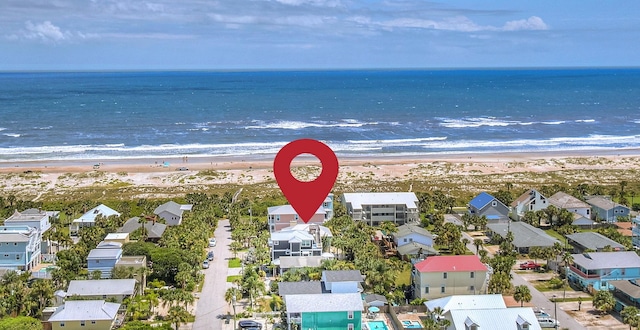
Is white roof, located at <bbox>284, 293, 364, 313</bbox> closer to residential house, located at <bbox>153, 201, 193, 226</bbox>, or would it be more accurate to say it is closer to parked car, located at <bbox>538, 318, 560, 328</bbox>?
parked car, located at <bbox>538, 318, 560, 328</bbox>

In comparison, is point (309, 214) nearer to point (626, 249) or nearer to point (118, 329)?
point (118, 329)

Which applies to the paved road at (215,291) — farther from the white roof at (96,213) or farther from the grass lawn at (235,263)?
the white roof at (96,213)

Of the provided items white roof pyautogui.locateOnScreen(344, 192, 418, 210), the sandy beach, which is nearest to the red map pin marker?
white roof pyautogui.locateOnScreen(344, 192, 418, 210)

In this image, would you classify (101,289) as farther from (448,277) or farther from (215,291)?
(448,277)

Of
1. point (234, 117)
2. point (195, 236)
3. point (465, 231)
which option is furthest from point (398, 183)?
point (234, 117)

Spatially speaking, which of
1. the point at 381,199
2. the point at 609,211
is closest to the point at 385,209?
the point at 381,199
